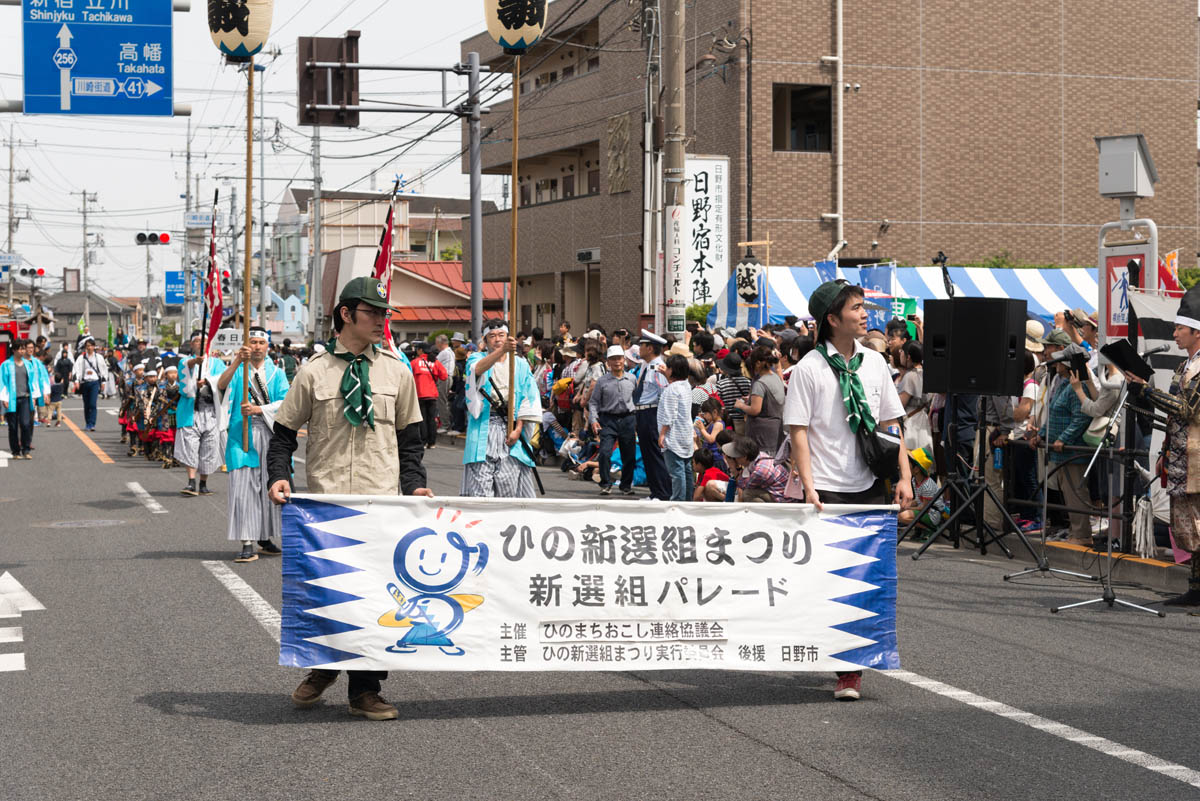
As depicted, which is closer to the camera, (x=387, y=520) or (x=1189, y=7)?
(x=387, y=520)

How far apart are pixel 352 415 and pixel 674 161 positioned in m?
12.4

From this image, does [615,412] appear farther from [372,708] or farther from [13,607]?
[372,708]

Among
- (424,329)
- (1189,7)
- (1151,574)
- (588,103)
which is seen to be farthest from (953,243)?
(424,329)

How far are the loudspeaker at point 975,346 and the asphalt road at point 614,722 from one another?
9.51 ft

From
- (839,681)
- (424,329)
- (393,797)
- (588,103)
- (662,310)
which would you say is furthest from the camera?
(424,329)

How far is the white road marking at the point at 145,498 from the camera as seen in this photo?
16062 mm

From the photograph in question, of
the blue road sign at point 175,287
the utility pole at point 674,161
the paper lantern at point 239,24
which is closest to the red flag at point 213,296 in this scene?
the paper lantern at point 239,24

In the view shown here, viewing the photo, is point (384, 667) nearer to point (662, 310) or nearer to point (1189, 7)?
point (662, 310)

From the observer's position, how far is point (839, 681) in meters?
6.93

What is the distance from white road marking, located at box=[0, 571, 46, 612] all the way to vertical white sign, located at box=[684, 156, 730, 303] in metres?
16.9

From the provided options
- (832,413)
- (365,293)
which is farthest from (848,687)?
(365,293)

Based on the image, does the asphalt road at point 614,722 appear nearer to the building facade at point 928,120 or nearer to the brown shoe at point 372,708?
the brown shoe at point 372,708

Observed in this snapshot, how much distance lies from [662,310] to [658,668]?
13730 mm

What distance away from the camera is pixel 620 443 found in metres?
17.4
